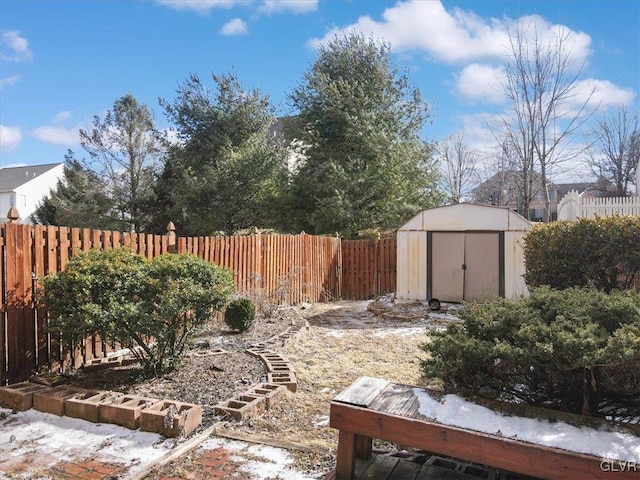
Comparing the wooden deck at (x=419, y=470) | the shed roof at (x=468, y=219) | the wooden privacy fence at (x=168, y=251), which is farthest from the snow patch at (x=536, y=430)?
the shed roof at (x=468, y=219)

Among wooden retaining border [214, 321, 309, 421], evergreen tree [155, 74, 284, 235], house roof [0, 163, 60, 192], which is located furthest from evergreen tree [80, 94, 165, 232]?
wooden retaining border [214, 321, 309, 421]

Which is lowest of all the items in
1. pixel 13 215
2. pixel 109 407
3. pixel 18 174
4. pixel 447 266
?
pixel 109 407

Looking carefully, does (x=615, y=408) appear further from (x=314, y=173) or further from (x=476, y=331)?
(x=314, y=173)

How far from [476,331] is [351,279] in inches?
423

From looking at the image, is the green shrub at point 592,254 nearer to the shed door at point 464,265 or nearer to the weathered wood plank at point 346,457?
the shed door at point 464,265

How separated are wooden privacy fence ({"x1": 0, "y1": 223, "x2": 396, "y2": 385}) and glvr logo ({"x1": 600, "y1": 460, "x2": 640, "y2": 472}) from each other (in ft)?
15.7

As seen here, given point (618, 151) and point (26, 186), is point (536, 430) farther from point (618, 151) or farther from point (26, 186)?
point (26, 186)

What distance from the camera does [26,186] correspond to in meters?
31.6

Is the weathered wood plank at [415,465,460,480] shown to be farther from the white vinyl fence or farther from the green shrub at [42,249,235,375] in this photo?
the white vinyl fence

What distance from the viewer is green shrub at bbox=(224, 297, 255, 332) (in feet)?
22.6

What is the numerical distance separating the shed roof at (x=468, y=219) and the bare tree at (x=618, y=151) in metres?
15.1

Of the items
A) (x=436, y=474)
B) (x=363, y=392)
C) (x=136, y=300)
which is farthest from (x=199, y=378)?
(x=436, y=474)

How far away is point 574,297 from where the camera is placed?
302 centimetres

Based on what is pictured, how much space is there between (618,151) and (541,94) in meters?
13.0
